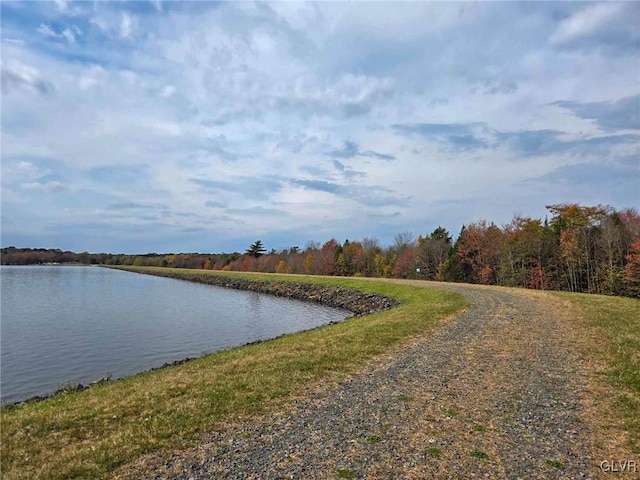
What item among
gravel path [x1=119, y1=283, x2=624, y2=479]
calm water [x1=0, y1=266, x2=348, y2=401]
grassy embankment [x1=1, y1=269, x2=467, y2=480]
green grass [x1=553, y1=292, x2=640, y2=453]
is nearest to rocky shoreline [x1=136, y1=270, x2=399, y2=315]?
calm water [x1=0, y1=266, x2=348, y2=401]

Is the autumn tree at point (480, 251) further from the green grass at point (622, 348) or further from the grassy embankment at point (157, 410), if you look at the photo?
the grassy embankment at point (157, 410)

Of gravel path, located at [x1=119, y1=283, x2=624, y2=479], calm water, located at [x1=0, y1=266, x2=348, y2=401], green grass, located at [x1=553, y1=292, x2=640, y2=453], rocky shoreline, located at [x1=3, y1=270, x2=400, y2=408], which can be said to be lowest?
calm water, located at [x1=0, y1=266, x2=348, y2=401]

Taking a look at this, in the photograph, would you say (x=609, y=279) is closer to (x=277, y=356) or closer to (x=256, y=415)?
(x=277, y=356)

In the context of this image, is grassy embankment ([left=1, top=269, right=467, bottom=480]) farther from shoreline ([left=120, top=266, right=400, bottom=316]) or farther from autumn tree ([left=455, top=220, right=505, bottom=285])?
autumn tree ([left=455, top=220, right=505, bottom=285])

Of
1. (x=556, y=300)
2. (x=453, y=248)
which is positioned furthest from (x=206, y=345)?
(x=453, y=248)

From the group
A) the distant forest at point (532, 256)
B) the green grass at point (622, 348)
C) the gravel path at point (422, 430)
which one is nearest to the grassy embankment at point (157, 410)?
the gravel path at point (422, 430)

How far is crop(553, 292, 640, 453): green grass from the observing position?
6.39 m

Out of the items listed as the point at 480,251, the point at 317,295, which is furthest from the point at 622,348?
the point at 480,251

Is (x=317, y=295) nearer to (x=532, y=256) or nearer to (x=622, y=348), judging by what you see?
(x=532, y=256)

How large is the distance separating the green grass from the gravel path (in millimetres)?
629

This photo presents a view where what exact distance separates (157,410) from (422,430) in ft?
15.0

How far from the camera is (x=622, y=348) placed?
34.3 ft

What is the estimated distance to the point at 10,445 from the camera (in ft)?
18.5

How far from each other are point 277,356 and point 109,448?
18.9ft
